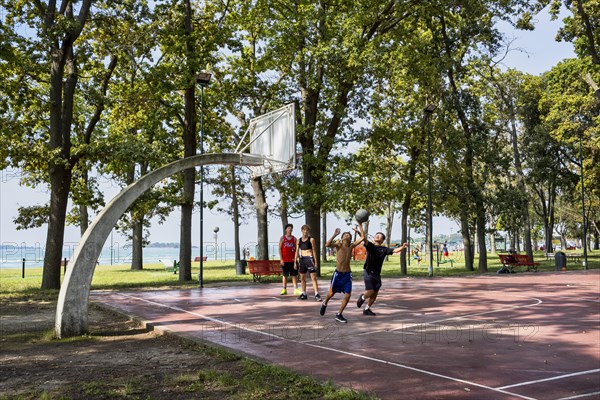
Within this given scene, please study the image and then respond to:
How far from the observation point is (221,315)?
39.7ft

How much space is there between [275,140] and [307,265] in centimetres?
335

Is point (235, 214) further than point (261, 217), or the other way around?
point (235, 214)

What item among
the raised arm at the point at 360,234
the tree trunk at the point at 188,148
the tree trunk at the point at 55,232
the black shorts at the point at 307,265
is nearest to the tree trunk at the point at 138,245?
the tree trunk at the point at 188,148

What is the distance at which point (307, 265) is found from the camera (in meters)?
13.9

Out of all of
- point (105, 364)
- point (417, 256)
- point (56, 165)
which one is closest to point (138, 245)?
point (56, 165)

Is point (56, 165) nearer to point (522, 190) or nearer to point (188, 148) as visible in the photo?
point (188, 148)

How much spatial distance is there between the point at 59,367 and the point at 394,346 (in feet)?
15.3

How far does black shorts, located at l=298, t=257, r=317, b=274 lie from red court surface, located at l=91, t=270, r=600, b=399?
0.85m

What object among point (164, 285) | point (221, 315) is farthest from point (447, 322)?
point (164, 285)

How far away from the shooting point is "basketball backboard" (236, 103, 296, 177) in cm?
1391

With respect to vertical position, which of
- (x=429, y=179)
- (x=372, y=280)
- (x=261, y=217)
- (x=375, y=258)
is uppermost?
(x=429, y=179)

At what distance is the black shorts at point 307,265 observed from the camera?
544 inches

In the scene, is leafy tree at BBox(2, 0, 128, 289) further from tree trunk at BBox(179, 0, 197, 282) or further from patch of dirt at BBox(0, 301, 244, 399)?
patch of dirt at BBox(0, 301, 244, 399)

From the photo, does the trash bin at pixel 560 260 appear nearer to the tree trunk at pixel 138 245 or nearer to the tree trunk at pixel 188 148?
the tree trunk at pixel 188 148
